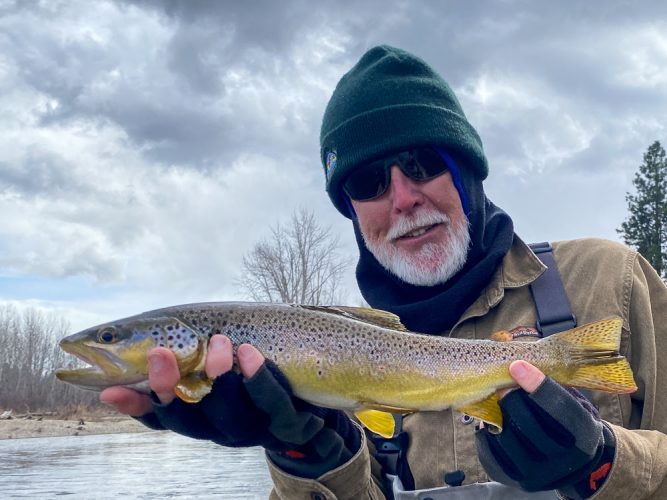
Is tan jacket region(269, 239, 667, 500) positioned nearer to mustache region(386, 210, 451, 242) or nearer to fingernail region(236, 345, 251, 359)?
mustache region(386, 210, 451, 242)

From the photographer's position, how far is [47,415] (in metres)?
45.4

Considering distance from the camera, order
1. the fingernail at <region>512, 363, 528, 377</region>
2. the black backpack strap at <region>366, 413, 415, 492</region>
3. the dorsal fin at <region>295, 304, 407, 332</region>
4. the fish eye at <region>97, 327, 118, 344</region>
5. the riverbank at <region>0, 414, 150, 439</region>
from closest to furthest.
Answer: the fingernail at <region>512, 363, 528, 377</region>, the fish eye at <region>97, 327, 118, 344</region>, the dorsal fin at <region>295, 304, 407, 332</region>, the black backpack strap at <region>366, 413, 415, 492</region>, the riverbank at <region>0, 414, 150, 439</region>

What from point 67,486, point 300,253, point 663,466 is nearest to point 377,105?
point 663,466

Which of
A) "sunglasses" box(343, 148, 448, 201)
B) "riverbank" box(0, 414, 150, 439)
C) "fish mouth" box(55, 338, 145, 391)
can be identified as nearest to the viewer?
"fish mouth" box(55, 338, 145, 391)

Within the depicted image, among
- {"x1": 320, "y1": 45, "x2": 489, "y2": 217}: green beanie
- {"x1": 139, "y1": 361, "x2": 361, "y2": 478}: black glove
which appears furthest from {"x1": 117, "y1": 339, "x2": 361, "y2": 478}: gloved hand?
{"x1": 320, "y1": 45, "x2": 489, "y2": 217}: green beanie

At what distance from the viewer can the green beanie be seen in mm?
3951

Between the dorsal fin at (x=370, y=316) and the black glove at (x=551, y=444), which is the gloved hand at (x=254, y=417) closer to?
the dorsal fin at (x=370, y=316)

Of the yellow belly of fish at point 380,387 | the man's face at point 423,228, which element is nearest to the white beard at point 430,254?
the man's face at point 423,228

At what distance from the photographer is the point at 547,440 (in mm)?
2527

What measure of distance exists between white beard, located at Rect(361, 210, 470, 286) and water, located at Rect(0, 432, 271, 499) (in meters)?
8.46

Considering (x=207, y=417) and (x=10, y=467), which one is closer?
(x=207, y=417)

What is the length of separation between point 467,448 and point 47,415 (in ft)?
156

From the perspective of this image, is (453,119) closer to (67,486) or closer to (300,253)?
(67,486)

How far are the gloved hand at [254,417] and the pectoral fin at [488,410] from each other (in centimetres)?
66
